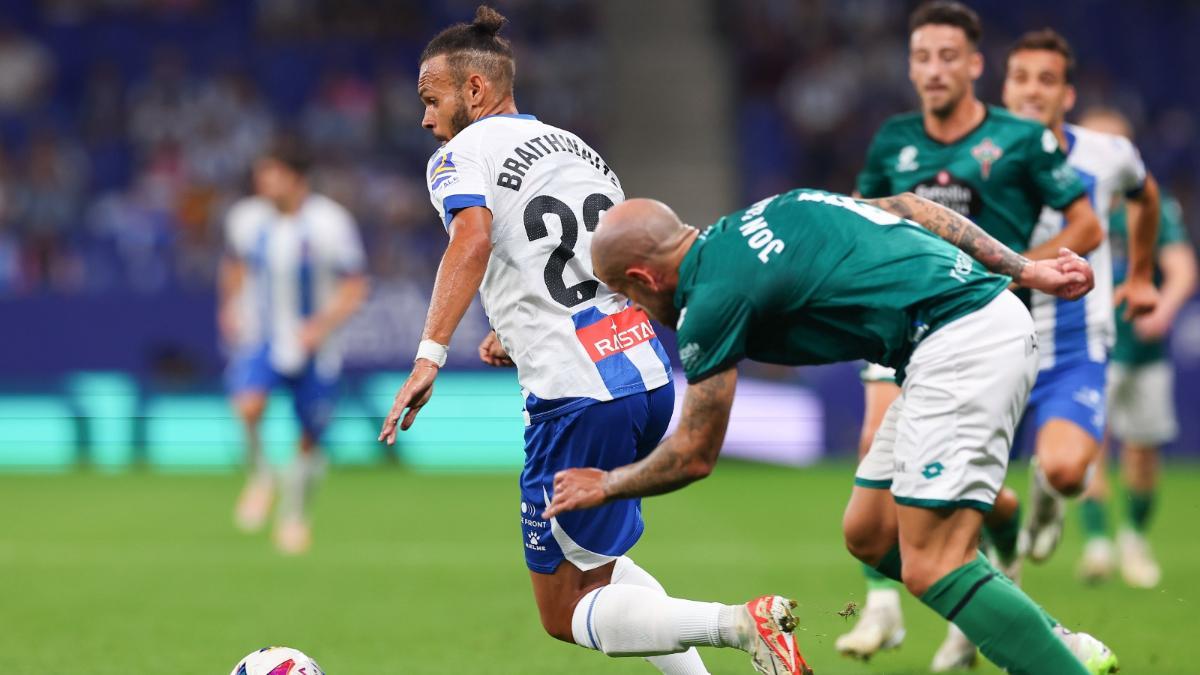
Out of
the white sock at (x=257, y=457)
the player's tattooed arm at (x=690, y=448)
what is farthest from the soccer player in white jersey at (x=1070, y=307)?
the white sock at (x=257, y=457)

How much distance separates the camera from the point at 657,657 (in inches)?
218

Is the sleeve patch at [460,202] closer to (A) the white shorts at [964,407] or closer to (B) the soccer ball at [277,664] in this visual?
(A) the white shorts at [964,407]

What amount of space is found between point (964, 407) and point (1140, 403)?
653cm

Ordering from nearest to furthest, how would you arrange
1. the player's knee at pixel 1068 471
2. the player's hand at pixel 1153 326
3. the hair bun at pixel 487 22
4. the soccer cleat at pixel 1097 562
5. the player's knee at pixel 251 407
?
the hair bun at pixel 487 22, the player's knee at pixel 1068 471, the soccer cleat at pixel 1097 562, the player's hand at pixel 1153 326, the player's knee at pixel 251 407

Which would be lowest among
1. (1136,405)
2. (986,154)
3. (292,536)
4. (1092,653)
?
(292,536)

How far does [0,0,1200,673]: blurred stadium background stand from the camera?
53.4ft

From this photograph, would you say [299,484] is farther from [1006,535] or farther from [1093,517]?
[1006,535]

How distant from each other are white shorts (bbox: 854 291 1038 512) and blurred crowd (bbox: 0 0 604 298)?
14.0 metres

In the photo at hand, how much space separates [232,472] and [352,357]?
72.0 inches

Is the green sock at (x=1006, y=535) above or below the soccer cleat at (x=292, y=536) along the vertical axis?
above

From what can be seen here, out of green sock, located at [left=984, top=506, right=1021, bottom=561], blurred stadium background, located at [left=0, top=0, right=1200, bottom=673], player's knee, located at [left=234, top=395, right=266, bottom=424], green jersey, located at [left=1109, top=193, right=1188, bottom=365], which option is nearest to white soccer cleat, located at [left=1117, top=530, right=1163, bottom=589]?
green jersey, located at [left=1109, top=193, right=1188, bottom=365]

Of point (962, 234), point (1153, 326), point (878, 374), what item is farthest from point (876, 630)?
point (1153, 326)

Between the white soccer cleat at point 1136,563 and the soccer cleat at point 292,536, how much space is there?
5485mm

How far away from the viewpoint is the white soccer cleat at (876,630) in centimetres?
655
